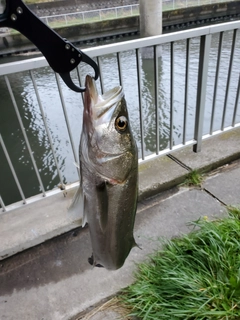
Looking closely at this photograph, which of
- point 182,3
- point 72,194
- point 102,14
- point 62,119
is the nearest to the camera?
point 72,194

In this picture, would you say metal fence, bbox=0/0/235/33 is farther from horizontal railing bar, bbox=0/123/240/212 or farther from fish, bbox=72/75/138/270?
fish, bbox=72/75/138/270

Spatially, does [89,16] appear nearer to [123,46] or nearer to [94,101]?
[123,46]

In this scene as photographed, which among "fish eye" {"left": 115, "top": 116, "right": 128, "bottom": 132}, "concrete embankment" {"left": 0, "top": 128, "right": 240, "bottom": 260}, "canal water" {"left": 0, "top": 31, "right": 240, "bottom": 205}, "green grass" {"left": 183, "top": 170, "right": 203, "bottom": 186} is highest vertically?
"fish eye" {"left": 115, "top": 116, "right": 128, "bottom": 132}

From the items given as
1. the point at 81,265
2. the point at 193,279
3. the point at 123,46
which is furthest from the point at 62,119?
the point at 193,279

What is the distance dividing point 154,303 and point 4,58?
17.9m

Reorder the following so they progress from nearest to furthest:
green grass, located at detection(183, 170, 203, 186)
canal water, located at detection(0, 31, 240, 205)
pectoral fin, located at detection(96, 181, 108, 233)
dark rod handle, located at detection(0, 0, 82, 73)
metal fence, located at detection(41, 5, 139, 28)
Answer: dark rod handle, located at detection(0, 0, 82, 73)
pectoral fin, located at detection(96, 181, 108, 233)
green grass, located at detection(183, 170, 203, 186)
canal water, located at detection(0, 31, 240, 205)
metal fence, located at detection(41, 5, 139, 28)

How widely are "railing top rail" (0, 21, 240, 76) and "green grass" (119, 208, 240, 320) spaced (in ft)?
4.96

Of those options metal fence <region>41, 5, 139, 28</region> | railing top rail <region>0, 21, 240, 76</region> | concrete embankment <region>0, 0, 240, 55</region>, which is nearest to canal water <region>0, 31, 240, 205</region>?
railing top rail <region>0, 21, 240, 76</region>

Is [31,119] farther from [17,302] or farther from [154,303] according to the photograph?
[154,303]

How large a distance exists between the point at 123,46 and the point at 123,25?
59.8 ft

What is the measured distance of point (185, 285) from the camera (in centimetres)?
173

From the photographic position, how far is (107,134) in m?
0.97

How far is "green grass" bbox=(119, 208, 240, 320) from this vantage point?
5.31ft

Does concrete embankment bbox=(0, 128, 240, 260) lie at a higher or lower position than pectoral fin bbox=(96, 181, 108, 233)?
lower
